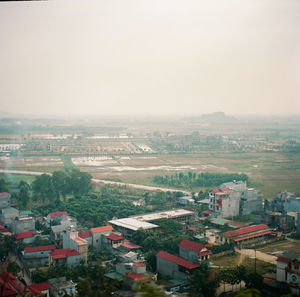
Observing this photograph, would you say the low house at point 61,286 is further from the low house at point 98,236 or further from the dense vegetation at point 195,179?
the dense vegetation at point 195,179

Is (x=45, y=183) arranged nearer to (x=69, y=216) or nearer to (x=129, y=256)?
(x=69, y=216)

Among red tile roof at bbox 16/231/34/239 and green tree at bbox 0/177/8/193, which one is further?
green tree at bbox 0/177/8/193

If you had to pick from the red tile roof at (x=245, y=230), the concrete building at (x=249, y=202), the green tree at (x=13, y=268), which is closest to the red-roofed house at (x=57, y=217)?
the green tree at (x=13, y=268)

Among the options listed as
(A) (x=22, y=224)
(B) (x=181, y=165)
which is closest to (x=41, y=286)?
(A) (x=22, y=224)

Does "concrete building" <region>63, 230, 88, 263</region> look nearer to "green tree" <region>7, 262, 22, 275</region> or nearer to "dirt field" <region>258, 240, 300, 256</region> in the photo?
"green tree" <region>7, 262, 22, 275</region>

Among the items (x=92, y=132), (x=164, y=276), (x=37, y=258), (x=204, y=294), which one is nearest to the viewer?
(x=204, y=294)

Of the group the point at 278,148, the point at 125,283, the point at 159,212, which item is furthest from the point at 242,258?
the point at 278,148

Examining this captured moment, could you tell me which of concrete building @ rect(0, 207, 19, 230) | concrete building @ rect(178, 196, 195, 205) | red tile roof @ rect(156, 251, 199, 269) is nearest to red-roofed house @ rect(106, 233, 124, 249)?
red tile roof @ rect(156, 251, 199, 269)
